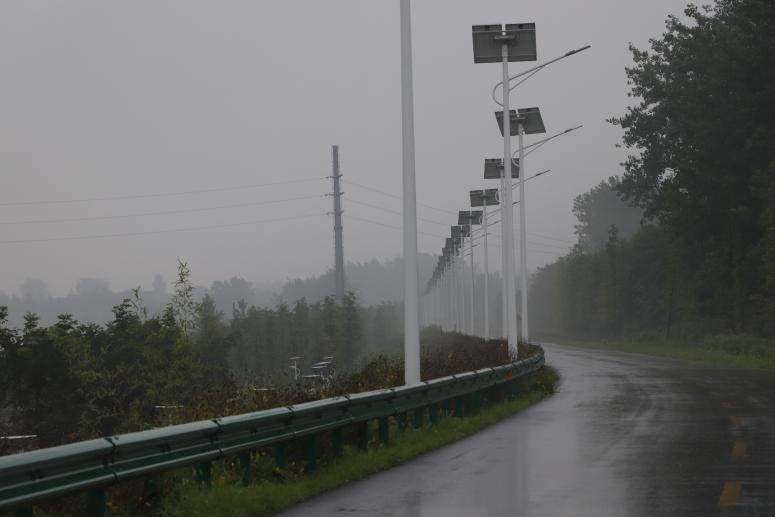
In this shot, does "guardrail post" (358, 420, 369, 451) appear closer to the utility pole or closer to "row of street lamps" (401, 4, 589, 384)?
"row of street lamps" (401, 4, 589, 384)

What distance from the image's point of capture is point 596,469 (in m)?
13.8

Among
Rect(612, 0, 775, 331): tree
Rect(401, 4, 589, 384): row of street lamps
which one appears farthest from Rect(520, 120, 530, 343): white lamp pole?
Rect(612, 0, 775, 331): tree

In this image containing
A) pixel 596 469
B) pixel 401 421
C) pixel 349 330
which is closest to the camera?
pixel 596 469

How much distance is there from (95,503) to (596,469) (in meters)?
6.70

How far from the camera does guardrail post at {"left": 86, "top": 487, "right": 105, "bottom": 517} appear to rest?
9281 mm

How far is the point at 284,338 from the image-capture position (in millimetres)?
148750

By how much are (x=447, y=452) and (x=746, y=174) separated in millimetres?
54804

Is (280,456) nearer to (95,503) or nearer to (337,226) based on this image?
(95,503)

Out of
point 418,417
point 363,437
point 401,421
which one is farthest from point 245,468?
point 418,417

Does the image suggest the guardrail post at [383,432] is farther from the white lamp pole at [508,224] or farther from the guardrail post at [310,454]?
the white lamp pole at [508,224]

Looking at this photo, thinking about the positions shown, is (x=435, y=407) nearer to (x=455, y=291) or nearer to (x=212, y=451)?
(x=212, y=451)

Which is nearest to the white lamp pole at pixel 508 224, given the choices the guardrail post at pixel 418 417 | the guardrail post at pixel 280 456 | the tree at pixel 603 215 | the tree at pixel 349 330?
the guardrail post at pixel 418 417

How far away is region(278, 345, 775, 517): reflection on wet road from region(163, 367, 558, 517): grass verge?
0.26 meters

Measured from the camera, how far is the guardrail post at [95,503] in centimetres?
928
